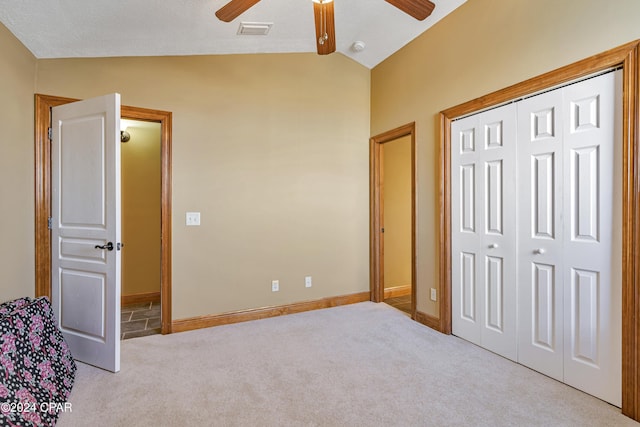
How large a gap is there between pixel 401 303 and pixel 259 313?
1.83m

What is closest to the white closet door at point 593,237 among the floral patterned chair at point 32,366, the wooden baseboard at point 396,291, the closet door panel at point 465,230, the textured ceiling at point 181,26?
the closet door panel at point 465,230

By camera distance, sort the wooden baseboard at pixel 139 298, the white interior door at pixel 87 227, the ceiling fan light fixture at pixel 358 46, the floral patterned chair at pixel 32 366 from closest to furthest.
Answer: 1. the floral patterned chair at pixel 32 366
2. the white interior door at pixel 87 227
3. the ceiling fan light fixture at pixel 358 46
4. the wooden baseboard at pixel 139 298

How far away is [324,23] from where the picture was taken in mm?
1873

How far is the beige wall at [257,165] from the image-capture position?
309 cm

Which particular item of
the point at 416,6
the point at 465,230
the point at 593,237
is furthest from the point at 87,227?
the point at 593,237

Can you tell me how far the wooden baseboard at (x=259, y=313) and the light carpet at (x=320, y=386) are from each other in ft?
0.42

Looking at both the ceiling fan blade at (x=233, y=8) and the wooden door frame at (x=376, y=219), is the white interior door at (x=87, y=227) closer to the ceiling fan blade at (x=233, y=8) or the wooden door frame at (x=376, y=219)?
the ceiling fan blade at (x=233, y=8)

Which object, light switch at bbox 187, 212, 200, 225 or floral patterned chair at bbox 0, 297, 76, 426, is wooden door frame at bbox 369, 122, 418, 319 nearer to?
light switch at bbox 187, 212, 200, 225

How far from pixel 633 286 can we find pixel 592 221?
0.42 m

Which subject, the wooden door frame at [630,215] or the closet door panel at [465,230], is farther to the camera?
the closet door panel at [465,230]

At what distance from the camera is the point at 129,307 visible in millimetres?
3979

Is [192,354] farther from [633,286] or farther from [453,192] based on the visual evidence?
[633,286]

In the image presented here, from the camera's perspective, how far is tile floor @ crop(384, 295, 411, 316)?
3884mm

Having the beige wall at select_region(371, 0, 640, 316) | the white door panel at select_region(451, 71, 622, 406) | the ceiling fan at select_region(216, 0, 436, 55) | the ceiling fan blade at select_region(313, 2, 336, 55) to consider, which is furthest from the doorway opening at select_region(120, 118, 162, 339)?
the white door panel at select_region(451, 71, 622, 406)
